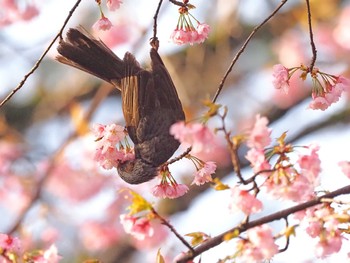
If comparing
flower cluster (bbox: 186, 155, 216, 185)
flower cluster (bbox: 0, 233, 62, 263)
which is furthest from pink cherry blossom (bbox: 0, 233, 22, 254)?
flower cluster (bbox: 186, 155, 216, 185)

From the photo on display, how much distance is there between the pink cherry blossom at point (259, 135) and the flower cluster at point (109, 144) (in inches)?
23.4

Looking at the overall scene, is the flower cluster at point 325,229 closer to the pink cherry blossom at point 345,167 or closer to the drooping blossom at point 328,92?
the pink cherry blossom at point 345,167

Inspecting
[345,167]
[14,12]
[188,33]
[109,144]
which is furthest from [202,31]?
[14,12]

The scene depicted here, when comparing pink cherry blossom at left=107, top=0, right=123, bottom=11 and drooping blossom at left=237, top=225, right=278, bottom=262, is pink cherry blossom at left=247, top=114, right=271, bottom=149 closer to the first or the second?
drooping blossom at left=237, top=225, right=278, bottom=262

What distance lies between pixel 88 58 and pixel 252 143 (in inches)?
39.6

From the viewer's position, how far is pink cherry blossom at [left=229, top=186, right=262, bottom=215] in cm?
175

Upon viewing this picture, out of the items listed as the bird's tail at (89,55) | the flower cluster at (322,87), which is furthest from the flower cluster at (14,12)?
the flower cluster at (322,87)

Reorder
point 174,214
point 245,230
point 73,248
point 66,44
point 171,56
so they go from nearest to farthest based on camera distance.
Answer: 1. point 245,230
2. point 66,44
3. point 174,214
4. point 171,56
5. point 73,248

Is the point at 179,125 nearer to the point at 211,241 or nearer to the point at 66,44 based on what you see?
the point at 211,241

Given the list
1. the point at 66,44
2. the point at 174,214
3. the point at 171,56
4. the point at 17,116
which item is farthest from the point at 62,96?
the point at 66,44

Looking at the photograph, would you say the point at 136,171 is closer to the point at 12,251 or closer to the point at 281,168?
A: the point at 12,251

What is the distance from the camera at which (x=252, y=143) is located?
1.76 meters

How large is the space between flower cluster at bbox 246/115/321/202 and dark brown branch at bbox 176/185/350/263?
2.2 inches

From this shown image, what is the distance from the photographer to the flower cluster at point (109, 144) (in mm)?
2248
